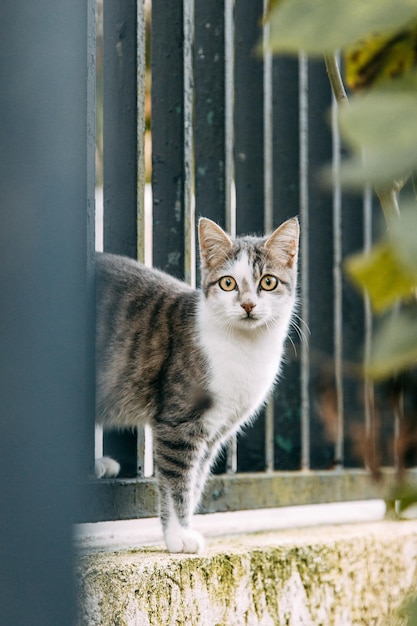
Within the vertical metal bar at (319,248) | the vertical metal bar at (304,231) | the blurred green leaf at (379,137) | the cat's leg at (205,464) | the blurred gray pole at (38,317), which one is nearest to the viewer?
the blurred green leaf at (379,137)

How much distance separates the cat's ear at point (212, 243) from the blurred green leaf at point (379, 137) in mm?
1921

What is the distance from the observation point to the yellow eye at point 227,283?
7.63 ft

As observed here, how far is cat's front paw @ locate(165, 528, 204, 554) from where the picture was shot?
1982 mm

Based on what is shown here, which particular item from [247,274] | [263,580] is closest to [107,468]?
[263,580]

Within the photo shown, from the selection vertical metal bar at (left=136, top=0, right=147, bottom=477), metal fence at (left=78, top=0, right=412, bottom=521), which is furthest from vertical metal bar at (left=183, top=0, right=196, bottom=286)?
vertical metal bar at (left=136, top=0, right=147, bottom=477)

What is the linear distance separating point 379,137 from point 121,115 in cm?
188

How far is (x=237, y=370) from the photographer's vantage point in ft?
7.39

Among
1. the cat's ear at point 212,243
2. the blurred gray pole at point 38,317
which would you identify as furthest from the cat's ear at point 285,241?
the blurred gray pole at point 38,317

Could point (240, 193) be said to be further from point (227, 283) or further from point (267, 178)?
point (227, 283)

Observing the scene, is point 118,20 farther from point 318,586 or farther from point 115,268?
point 318,586

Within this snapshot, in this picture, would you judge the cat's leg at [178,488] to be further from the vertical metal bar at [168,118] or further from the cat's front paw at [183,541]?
the vertical metal bar at [168,118]

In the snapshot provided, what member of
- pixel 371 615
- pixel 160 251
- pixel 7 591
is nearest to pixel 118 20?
pixel 160 251

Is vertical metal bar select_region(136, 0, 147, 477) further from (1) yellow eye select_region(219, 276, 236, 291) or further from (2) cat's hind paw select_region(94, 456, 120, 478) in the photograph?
(2) cat's hind paw select_region(94, 456, 120, 478)

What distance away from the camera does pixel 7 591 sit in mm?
1029
